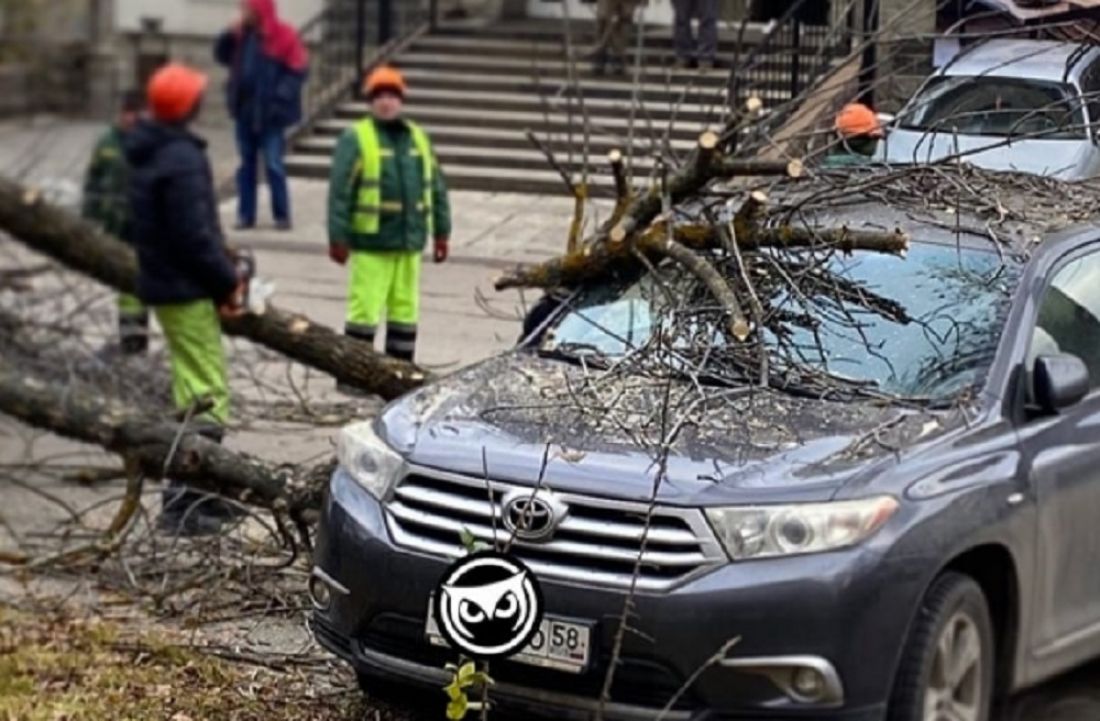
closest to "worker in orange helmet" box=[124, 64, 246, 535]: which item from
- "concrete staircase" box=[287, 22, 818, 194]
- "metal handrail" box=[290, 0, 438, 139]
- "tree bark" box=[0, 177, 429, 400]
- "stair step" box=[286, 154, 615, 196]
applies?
"tree bark" box=[0, 177, 429, 400]

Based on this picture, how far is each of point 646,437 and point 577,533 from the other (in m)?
0.40

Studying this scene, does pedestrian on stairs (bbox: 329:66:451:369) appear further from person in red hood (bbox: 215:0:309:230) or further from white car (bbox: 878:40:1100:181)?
person in red hood (bbox: 215:0:309:230)

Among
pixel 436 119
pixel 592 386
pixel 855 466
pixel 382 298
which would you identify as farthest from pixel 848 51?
pixel 436 119

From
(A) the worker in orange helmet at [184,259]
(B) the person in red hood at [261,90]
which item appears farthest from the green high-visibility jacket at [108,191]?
(A) the worker in orange helmet at [184,259]

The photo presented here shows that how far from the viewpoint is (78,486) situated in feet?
31.6

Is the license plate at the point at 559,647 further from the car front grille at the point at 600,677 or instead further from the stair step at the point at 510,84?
the stair step at the point at 510,84

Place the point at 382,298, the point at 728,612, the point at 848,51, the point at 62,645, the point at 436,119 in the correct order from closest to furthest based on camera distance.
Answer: the point at 728,612 < the point at 62,645 < the point at 848,51 < the point at 382,298 < the point at 436,119

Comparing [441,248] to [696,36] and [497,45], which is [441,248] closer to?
[696,36]

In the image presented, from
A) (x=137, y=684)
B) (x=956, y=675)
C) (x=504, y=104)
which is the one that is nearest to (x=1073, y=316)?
(x=956, y=675)

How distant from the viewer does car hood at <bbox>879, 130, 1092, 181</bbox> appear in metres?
7.72

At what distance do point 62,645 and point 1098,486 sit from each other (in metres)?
3.49

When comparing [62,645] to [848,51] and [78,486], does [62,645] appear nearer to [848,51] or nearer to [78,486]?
[78,486]

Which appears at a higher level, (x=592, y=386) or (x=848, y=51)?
(x=848, y=51)

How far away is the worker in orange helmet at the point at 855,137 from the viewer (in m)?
7.72
